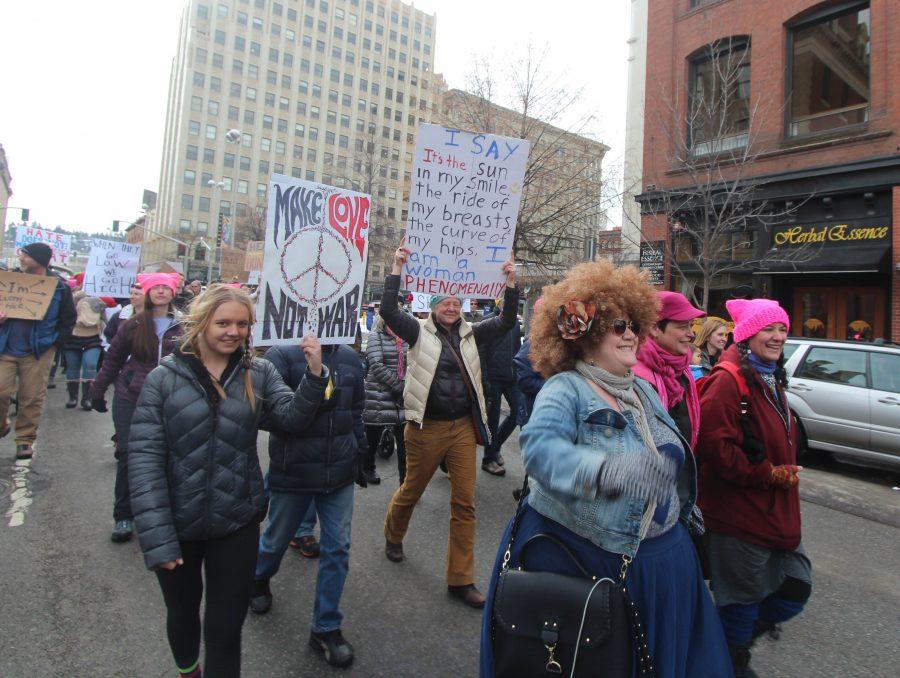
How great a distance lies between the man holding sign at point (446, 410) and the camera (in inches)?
142

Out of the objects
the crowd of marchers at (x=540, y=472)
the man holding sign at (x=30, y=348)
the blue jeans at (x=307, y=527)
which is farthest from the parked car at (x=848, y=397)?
the man holding sign at (x=30, y=348)

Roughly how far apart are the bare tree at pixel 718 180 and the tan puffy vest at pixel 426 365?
10959 mm

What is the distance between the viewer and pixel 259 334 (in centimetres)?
278

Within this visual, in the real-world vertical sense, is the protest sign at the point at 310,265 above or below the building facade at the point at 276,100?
below

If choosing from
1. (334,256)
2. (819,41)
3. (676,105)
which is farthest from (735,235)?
(334,256)

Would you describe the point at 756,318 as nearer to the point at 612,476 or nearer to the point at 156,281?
the point at 612,476

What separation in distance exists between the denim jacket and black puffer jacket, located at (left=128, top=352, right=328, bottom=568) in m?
1.28

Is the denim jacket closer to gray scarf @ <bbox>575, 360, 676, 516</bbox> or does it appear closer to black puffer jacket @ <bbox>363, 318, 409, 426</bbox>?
gray scarf @ <bbox>575, 360, 676, 516</bbox>

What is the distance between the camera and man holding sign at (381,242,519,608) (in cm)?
360

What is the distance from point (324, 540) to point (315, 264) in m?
1.49

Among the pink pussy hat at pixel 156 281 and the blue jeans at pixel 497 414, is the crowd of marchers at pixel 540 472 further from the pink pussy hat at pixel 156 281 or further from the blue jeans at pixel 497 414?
the blue jeans at pixel 497 414

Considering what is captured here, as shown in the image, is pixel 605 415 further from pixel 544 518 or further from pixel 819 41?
pixel 819 41

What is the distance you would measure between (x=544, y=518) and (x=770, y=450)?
4.54ft

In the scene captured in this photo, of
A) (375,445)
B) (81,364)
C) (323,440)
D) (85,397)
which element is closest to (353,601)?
(323,440)
